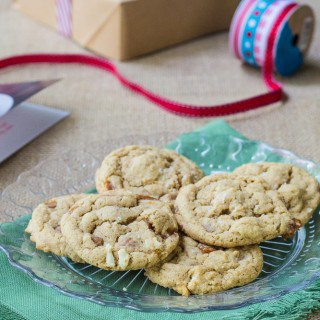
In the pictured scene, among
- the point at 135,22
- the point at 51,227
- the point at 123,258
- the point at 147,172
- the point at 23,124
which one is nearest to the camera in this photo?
the point at 123,258

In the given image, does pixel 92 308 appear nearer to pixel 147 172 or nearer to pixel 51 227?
pixel 51 227

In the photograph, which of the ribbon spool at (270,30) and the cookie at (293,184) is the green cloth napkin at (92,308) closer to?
the cookie at (293,184)

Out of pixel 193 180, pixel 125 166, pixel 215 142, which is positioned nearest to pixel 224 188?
pixel 193 180

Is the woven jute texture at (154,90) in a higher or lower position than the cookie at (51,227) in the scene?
lower

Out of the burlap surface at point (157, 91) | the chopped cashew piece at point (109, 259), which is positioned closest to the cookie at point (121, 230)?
the chopped cashew piece at point (109, 259)

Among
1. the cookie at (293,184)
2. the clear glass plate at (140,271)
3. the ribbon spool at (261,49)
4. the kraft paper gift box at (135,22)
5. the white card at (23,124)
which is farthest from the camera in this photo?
the kraft paper gift box at (135,22)

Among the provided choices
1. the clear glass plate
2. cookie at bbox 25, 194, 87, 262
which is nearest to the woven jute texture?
the clear glass plate

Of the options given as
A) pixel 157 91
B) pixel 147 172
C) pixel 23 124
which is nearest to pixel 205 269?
pixel 147 172
